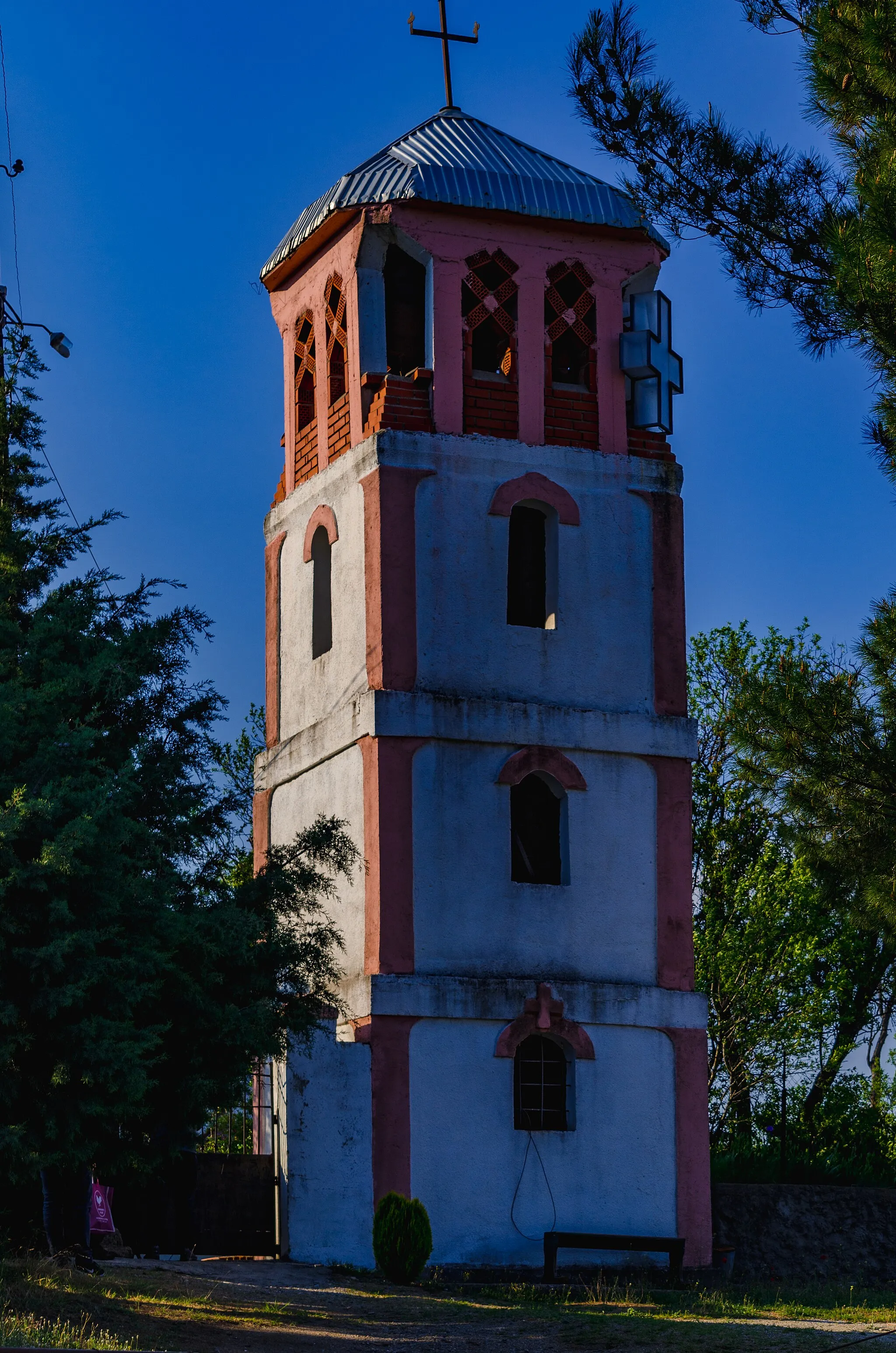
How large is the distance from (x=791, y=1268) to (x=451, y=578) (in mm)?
8666

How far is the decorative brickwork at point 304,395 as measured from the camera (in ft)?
86.2

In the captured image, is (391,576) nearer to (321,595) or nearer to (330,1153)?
(321,595)

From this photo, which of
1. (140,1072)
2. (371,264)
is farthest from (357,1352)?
(371,264)

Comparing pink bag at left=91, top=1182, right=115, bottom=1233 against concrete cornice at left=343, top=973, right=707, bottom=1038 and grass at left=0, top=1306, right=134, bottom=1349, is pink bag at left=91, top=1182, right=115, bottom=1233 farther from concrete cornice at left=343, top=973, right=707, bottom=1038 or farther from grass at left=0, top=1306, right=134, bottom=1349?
grass at left=0, top=1306, right=134, bottom=1349

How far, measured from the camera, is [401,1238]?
840 inches

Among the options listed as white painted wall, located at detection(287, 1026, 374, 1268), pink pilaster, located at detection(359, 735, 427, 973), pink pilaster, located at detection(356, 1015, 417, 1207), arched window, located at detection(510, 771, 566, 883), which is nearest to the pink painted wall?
pink pilaster, located at detection(359, 735, 427, 973)

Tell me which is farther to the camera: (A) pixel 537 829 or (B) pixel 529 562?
(B) pixel 529 562

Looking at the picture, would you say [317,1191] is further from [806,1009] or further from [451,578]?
[806,1009]

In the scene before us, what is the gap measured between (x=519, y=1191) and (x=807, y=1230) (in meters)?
4.03

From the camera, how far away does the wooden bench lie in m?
21.8

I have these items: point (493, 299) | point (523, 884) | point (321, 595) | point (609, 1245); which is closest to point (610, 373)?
point (493, 299)

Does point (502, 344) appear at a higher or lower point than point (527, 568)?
higher

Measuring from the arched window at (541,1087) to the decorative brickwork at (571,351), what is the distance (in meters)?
6.98

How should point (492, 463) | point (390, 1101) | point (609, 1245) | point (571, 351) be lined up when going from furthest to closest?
1. point (571, 351)
2. point (492, 463)
3. point (609, 1245)
4. point (390, 1101)
